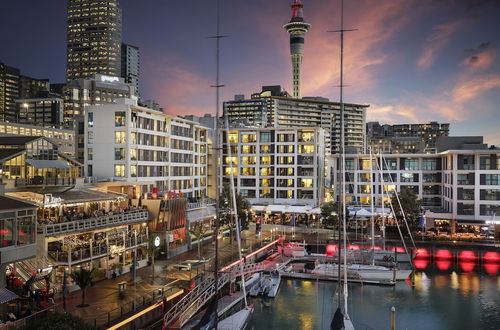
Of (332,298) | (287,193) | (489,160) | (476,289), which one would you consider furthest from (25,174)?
(489,160)

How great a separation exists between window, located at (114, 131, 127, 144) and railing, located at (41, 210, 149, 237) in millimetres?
16630

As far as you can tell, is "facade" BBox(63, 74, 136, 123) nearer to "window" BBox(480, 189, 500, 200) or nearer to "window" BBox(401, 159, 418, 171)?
"window" BBox(401, 159, 418, 171)

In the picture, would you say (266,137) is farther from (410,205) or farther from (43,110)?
(43,110)

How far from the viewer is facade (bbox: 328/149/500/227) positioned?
75875mm

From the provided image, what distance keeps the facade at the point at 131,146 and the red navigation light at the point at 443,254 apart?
44.7m

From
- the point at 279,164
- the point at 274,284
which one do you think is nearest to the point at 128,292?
the point at 274,284

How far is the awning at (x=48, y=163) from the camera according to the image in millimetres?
44031

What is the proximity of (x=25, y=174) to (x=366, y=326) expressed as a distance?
36.2 meters

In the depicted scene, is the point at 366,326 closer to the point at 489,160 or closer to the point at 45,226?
the point at 45,226

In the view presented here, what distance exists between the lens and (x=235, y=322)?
36812 mm

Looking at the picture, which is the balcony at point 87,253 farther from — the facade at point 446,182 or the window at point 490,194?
the window at point 490,194

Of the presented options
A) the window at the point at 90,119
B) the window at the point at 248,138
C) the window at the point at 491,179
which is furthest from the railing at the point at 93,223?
the window at the point at 491,179

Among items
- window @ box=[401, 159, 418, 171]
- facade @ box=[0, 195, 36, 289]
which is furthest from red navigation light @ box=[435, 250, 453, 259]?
facade @ box=[0, 195, 36, 289]

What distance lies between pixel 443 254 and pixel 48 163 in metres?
56.2
